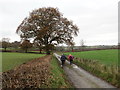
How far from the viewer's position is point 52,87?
6953 millimetres

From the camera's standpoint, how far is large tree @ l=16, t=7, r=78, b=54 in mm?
30970

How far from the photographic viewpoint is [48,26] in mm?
30656

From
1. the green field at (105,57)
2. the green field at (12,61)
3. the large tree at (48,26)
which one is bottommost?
the green field at (12,61)

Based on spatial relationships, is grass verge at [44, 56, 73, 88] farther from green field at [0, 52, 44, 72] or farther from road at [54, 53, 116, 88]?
green field at [0, 52, 44, 72]

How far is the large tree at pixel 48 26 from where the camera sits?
1219 inches

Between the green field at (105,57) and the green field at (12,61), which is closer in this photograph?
the green field at (12,61)

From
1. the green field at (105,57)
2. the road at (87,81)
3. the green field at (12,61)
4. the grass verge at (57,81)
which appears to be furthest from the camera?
the green field at (105,57)

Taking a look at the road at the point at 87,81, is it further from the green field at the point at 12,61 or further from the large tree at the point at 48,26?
the large tree at the point at 48,26

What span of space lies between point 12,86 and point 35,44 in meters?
25.4

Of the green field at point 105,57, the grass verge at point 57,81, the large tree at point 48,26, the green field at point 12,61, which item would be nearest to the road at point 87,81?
the grass verge at point 57,81

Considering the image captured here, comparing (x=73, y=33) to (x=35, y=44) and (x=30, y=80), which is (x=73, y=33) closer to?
(x=35, y=44)

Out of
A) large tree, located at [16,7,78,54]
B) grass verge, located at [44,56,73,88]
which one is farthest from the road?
large tree, located at [16,7,78,54]

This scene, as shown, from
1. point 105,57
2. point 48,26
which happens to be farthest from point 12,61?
point 105,57

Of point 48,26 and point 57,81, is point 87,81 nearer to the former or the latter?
point 57,81
